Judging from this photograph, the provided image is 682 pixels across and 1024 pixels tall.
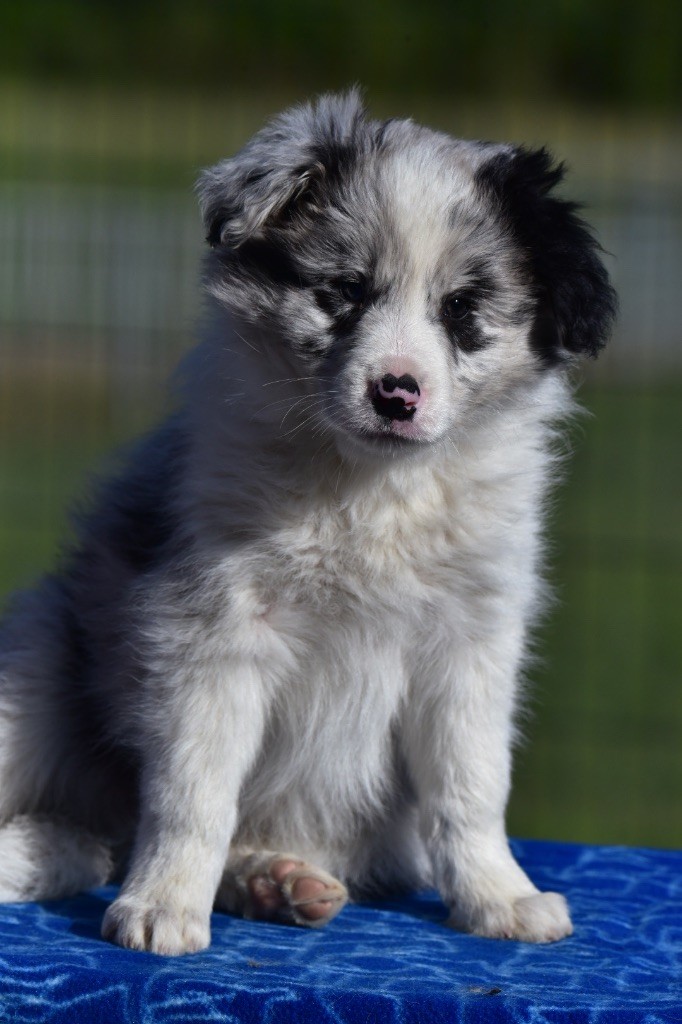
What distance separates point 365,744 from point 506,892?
43cm

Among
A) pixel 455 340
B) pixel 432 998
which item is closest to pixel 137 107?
pixel 455 340

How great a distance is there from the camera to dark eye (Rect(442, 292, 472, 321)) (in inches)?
112

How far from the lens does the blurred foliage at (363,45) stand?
686 cm

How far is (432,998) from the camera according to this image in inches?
93.7

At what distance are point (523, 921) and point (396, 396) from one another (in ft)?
3.72

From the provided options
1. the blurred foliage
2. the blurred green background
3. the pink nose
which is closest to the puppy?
the pink nose

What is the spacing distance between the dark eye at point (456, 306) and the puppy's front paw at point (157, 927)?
129 cm

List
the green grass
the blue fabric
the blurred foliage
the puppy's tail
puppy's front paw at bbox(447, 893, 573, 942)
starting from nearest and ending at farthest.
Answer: the blue fabric, puppy's front paw at bbox(447, 893, 573, 942), the puppy's tail, the green grass, the blurred foliage

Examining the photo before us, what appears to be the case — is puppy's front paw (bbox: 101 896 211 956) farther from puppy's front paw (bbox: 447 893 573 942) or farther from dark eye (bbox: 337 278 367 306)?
dark eye (bbox: 337 278 367 306)

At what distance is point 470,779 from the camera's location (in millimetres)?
3000

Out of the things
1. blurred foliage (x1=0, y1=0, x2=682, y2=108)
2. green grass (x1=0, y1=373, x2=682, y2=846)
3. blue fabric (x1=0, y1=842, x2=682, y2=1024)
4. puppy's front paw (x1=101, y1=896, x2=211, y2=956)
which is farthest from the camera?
blurred foliage (x1=0, y1=0, x2=682, y2=108)

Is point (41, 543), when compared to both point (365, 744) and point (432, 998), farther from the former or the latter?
point (432, 998)

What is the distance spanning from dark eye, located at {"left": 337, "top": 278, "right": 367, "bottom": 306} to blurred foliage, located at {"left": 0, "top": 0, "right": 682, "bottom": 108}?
3.53 m

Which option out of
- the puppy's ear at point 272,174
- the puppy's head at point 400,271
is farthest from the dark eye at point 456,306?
the puppy's ear at point 272,174
